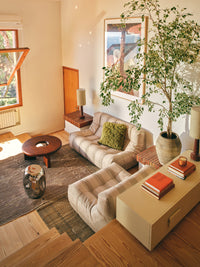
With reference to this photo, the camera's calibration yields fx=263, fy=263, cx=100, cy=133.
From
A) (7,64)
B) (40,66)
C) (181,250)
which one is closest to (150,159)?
(181,250)

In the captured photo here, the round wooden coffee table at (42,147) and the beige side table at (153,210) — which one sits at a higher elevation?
the beige side table at (153,210)

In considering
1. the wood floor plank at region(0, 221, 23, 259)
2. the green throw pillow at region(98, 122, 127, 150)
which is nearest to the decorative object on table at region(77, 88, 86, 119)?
the green throw pillow at region(98, 122, 127, 150)

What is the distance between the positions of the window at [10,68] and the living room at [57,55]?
0.13m

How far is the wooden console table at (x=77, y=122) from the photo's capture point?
5523 millimetres

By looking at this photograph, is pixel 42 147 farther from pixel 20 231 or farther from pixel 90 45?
pixel 90 45

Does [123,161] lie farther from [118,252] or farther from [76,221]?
[118,252]

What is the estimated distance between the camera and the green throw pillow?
15.5ft

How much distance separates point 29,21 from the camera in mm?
5492

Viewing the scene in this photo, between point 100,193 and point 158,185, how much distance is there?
2.97 ft

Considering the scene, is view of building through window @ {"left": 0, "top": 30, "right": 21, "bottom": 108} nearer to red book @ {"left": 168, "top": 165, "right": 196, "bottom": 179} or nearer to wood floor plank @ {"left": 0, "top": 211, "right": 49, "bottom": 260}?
wood floor plank @ {"left": 0, "top": 211, "right": 49, "bottom": 260}

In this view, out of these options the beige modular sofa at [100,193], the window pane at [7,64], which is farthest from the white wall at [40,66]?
the beige modular sofa at [100,193]

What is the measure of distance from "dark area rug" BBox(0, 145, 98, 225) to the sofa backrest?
67 centimetres

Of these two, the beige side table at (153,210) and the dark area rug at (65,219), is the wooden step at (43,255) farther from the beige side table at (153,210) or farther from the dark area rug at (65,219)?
the dark area rug at (65,219)

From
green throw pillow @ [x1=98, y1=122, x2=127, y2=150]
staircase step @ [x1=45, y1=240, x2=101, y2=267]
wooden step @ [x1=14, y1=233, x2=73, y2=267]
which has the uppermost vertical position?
green throw pillow @ [x1=98, y1=122, x2=127, y2=150]
